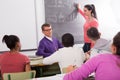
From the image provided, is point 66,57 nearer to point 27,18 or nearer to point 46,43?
point 46,43

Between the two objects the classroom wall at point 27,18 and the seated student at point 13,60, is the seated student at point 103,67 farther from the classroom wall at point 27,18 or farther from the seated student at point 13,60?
the classroom wall at point 27,18

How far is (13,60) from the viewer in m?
2.97

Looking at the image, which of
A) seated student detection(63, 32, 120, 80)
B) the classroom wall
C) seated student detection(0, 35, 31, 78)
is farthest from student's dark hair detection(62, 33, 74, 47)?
the classroom wall

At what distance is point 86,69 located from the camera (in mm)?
1816

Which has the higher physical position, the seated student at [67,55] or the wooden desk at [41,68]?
the seated student at [67,55]

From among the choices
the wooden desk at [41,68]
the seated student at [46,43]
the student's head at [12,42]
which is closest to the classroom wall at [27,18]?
the seated student at [46,43]

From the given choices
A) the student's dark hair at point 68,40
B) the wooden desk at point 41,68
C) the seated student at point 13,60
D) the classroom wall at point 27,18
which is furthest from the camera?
the classroom wall at point 27,18

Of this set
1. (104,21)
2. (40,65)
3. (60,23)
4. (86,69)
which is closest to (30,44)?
(60,23)

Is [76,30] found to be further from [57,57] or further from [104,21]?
[57,57]

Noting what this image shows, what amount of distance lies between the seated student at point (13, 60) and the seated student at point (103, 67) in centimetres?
126

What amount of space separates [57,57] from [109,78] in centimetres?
Result: 128

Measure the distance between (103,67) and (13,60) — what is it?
146 cm

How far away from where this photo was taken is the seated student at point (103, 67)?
1821 millimetres

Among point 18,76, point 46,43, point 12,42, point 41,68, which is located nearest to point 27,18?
point 46,43
